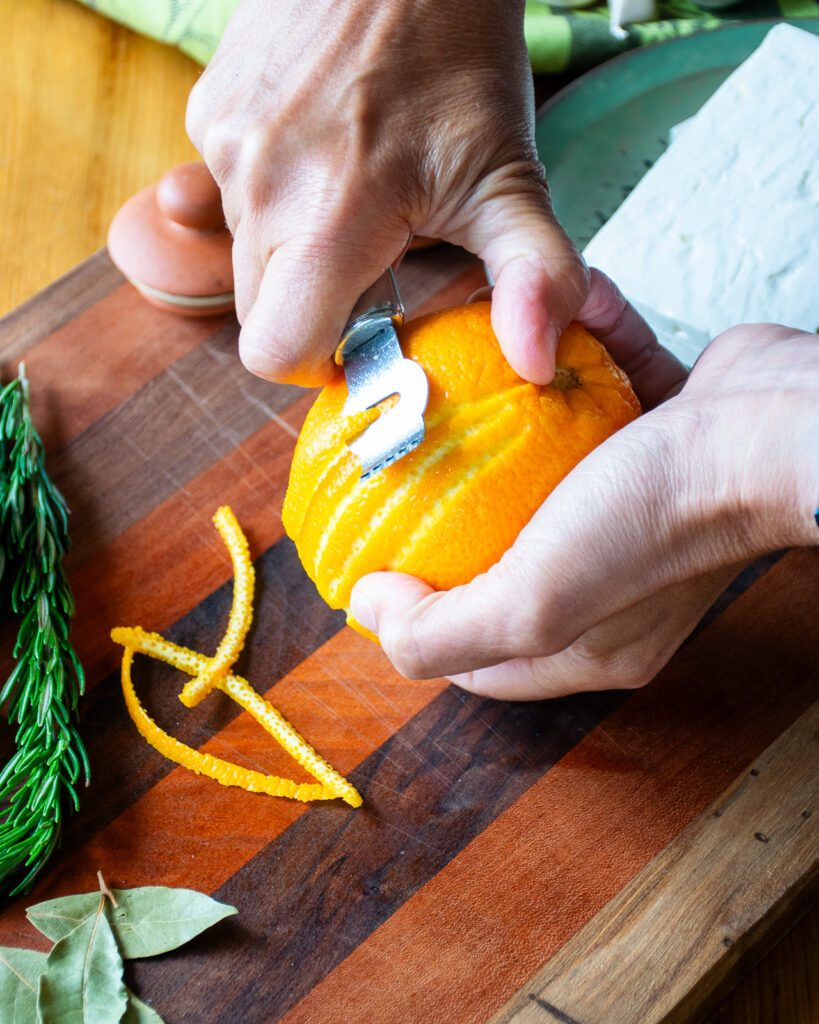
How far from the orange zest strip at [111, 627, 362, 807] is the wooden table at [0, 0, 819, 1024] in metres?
0.94

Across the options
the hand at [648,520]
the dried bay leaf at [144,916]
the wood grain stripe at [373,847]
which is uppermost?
the hand at [648,520]

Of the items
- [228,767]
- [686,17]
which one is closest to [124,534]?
[228,767]

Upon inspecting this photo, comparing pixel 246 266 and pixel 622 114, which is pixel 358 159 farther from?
pixel 622 114

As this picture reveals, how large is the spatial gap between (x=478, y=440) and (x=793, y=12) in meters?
1.83

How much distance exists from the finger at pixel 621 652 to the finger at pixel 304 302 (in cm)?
54

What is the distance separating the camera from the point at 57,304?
2020mm

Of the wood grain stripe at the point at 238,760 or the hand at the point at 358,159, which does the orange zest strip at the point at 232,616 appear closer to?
the wood grain stripe at the point at 238,760

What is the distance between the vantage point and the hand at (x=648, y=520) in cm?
113

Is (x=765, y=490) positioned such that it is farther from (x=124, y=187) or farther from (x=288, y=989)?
(x=124, y=187)

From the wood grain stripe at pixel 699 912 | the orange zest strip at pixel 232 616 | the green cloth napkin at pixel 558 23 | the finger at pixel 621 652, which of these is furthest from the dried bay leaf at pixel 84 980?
the green cloth napkin at pixel 558 23

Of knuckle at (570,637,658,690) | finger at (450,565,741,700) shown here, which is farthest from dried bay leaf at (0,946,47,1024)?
knuckle at (570,637,658,690)

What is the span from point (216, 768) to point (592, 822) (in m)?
0.57

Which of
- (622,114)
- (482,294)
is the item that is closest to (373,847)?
(482,294)

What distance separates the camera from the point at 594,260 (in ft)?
6.31
